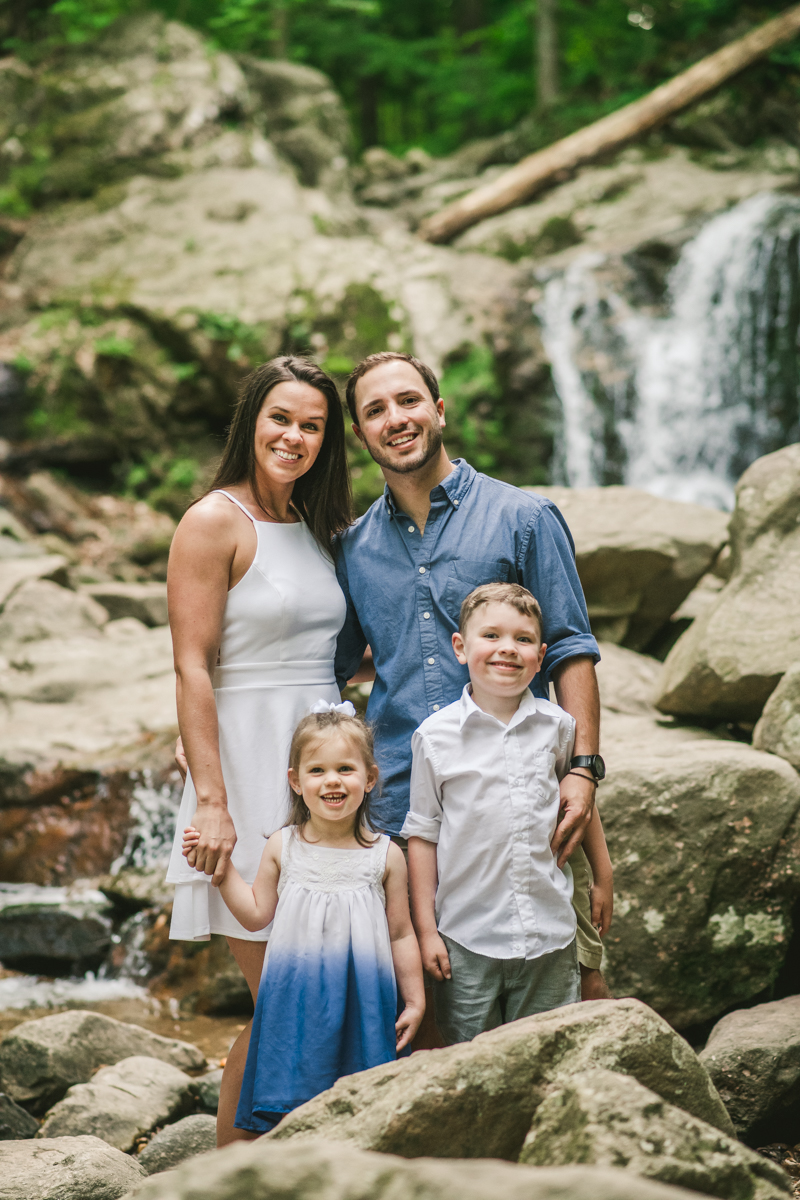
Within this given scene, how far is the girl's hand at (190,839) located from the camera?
2.33 meters

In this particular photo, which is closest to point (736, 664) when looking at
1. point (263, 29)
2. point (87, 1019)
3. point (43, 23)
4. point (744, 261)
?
point (87, 1019)

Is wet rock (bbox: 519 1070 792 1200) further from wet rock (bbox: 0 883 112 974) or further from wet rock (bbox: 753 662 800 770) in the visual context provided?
wet rock (bbox: 0 883 112 974)

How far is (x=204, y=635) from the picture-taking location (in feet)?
7.98

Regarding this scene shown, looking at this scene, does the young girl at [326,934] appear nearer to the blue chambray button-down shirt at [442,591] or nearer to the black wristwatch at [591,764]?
the blue chambray button-down shirt at [442,591]

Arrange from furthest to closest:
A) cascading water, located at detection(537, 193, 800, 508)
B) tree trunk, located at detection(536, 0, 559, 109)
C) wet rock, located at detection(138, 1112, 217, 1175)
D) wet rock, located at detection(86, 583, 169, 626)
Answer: tree trunk, located at detection(536, 0, 559, 109) → cascading water, located at detection(537, 193, 800, 508) → wet rock, located at detection(86, 583, 169, 626) → wet rock, located at detection(138, 1112, 217, 1175)

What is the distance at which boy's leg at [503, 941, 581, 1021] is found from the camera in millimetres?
2221

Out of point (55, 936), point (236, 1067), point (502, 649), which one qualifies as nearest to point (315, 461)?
point (502, 649)

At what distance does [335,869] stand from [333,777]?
0.70 feet

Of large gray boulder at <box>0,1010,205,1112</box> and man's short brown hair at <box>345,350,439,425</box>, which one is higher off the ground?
man's short brown hair at <box>345,350,439,425</box>

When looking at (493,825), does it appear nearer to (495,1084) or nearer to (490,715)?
(490,715)

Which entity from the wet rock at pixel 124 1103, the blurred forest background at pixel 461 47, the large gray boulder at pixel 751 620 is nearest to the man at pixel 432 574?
the wet rock at pixel 124 1103

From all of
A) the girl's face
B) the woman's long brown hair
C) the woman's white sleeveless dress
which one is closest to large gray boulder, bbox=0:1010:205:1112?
the woman's white sleeveless dress

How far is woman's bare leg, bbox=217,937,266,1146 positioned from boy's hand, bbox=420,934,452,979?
17.3 inches

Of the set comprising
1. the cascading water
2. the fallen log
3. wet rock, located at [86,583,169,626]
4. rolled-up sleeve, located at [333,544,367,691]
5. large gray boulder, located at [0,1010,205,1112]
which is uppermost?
the fallen log
